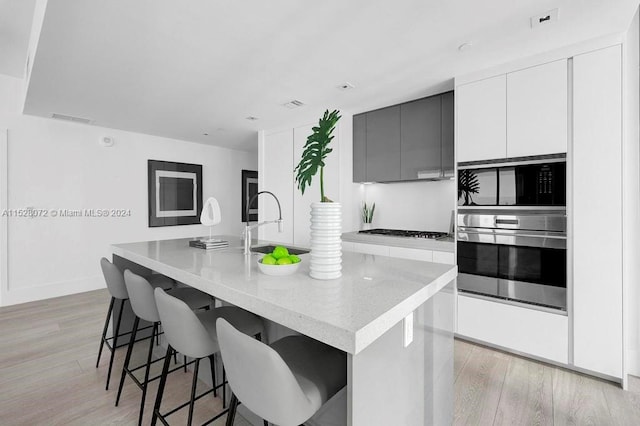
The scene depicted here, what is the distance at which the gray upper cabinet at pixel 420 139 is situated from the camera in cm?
314

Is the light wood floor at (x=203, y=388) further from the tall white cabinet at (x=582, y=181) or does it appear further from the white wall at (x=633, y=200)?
the white wall at (x=633, y=200)

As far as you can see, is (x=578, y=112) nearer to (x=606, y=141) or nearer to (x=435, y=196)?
(x=606, y=141)

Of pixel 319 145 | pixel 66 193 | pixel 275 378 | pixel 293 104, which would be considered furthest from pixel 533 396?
pixel 66 193

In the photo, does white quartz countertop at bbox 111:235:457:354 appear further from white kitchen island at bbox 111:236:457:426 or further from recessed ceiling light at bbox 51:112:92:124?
recessed ceiling light at bbox 51:112:92:124

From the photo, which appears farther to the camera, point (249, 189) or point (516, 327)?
point (249, 189)

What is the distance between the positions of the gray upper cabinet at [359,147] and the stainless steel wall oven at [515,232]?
3.99 ft

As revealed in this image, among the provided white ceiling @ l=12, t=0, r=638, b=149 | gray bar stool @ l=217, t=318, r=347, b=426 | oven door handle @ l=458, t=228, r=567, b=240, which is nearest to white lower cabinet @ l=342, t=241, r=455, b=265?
oven door handle @ l=458, t=228, r=567, b=240

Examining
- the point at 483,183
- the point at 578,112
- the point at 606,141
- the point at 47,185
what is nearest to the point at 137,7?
the point at 483,183

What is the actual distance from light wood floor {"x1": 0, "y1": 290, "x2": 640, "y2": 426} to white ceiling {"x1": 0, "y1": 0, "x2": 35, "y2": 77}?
2.83 m

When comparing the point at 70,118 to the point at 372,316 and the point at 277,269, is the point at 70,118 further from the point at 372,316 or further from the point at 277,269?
the point at 372,316

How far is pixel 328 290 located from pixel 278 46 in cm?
180

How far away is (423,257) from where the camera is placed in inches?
116

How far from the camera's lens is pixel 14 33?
2.88 metres

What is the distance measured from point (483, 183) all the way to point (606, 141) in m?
0.81
